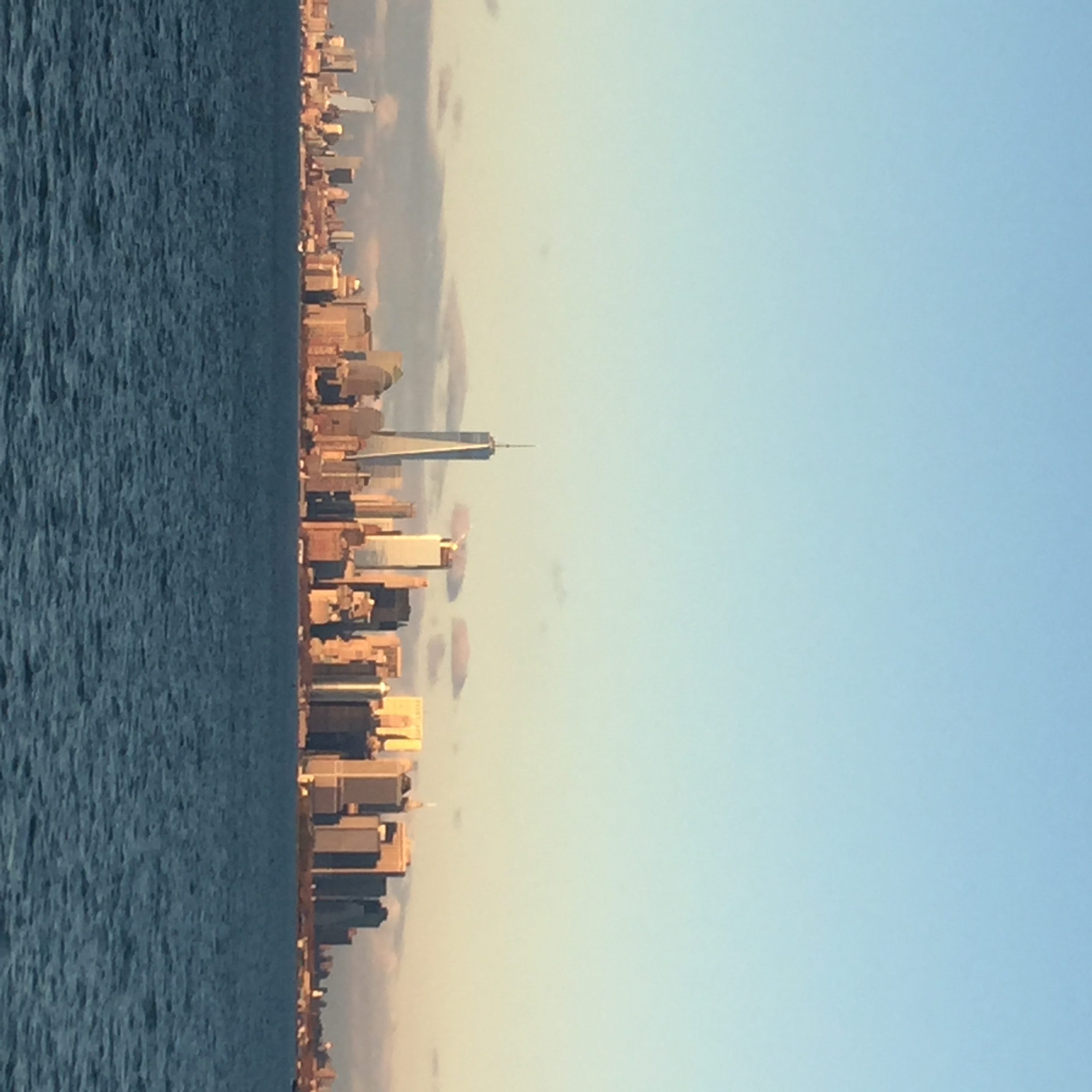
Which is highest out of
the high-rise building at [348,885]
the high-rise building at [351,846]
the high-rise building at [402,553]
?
the high-rise building at [402,553]

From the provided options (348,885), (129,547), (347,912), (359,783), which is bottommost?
(347,912)

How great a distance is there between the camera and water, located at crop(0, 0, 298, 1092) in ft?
35.0

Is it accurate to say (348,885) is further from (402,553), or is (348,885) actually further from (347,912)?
(402,553)

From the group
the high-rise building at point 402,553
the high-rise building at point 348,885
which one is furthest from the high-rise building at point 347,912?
the high-rise building at point 402,553

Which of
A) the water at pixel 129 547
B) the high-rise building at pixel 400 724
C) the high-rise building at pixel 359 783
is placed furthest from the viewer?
the high-rise building at pixel 400 724

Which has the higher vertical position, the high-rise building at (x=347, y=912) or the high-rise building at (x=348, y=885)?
the high-rise building at (x=348, y=885)

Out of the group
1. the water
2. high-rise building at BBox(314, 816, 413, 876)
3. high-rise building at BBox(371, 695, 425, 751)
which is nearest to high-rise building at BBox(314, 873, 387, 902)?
high-rise building at BBox(314, 816, 413, 876)

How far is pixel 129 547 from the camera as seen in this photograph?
15398mm

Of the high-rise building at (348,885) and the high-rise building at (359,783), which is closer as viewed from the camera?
the high-rise building at (359,783)

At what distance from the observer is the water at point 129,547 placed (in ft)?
35.0

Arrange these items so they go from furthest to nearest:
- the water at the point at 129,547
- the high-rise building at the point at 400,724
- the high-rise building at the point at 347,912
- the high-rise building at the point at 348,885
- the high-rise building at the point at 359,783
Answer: the high-rise building at the point at 400,724 < the high-rise building at the point at 347,912 < the high-rise building at the point at 348,885 < the high-rise building at the point at 359,783 < the water at the point at 129,547

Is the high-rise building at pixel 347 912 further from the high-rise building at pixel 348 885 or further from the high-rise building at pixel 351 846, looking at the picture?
the high-rise building at pixel 351 846

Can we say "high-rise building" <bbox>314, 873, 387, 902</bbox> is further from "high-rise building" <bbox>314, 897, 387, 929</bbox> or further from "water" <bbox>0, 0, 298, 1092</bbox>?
"water" <bbox>0, 0, 298, 1092</bbox>

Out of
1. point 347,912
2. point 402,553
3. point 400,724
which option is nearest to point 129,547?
point 347,912
